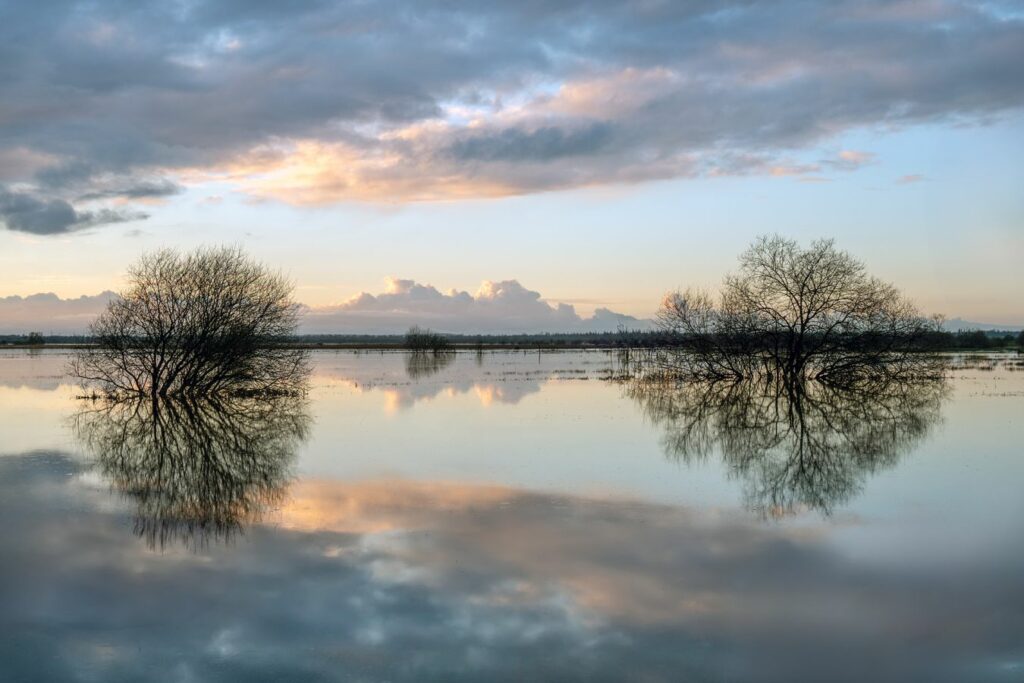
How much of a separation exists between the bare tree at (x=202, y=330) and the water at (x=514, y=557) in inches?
475

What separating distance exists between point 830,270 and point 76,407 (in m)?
36.5

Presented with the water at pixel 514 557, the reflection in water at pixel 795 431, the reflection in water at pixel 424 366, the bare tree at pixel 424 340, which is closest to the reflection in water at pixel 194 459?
the water at pixel 514 557

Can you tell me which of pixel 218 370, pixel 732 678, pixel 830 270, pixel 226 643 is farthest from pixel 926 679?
pixel 830 270

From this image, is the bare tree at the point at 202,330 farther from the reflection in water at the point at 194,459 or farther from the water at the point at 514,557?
the water at the point at 514,557

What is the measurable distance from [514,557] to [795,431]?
574 inches

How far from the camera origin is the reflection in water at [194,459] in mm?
12336

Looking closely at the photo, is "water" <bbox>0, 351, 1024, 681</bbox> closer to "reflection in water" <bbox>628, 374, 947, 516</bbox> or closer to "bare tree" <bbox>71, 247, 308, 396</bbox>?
"reflection in water" <bbox>628, 374, 947, 516</bbox>

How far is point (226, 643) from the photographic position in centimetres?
739

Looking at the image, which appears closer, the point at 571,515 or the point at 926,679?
the point at 926,679

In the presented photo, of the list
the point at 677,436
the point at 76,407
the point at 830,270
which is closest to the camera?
the point at 677,436

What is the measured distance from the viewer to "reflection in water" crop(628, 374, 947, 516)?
1482cm

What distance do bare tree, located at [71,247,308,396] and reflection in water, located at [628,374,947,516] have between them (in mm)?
16243

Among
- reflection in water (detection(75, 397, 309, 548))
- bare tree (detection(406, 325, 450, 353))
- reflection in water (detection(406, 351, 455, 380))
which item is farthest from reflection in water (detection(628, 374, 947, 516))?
bare tree (detection(406, 325, 450, 353))

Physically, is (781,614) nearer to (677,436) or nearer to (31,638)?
(31,638)
